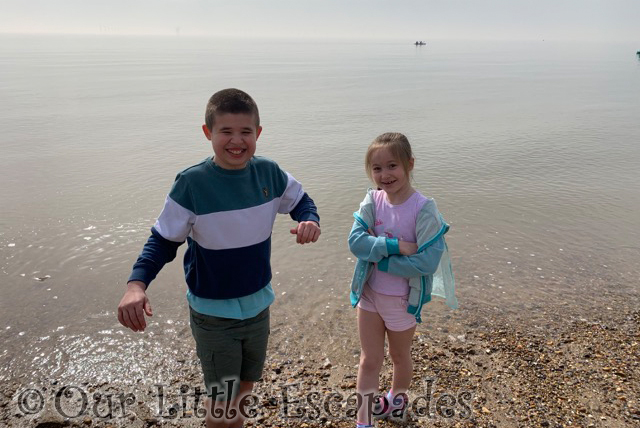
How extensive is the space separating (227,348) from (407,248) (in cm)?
135

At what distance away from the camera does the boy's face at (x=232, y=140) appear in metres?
2.96

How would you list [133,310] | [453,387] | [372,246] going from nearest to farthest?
[133,310], [372,246], [453,387]

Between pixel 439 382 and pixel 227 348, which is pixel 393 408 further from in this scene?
pixel 227 348

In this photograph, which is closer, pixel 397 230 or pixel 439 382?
pixel 397 230

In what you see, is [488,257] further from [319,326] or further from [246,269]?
[246,269]

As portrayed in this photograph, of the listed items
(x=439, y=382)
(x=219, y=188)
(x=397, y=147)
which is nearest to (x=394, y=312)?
(x=397, y=147)

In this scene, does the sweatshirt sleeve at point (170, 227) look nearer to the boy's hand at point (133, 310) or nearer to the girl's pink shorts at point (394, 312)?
the boy's hand at point (133, 310)

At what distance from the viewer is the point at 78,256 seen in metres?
7.45

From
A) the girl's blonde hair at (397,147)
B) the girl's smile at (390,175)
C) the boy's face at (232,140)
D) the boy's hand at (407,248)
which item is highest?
the boy's face at (232,140)

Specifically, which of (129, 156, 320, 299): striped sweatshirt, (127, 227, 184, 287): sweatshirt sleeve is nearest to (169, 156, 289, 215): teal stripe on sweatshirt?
(129, 156, 320, 299): striped sweatshirt

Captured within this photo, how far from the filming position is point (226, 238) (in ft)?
9.67

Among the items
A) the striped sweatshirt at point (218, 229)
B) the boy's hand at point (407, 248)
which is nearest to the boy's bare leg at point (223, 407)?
the striped sweatshirt at point (218, 229)

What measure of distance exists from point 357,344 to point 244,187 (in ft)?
9.28

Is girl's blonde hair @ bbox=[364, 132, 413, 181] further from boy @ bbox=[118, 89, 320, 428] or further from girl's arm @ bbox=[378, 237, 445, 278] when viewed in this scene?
boy @ bbox=[118, 89, 320, 428]
